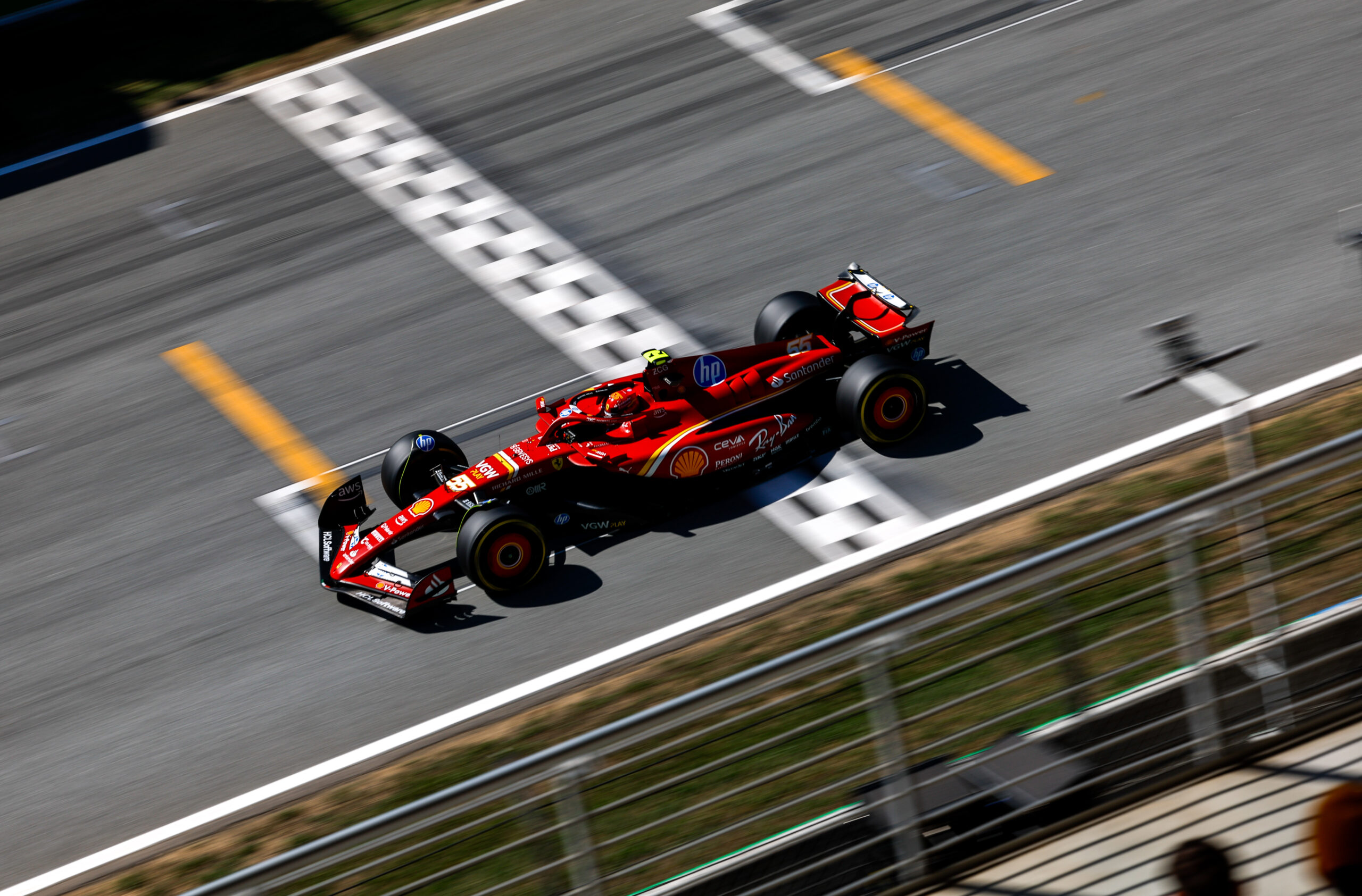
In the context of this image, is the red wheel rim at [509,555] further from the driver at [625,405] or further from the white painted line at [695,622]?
the driver at [625,405]

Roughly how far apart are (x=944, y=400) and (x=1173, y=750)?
22.5 feet

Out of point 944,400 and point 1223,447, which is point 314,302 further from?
point 1223,447

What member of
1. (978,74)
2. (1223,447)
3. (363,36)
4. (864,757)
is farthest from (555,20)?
(864,757)

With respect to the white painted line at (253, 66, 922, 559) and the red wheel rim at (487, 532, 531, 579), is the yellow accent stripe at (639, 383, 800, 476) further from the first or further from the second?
the red wheel rim at (487, 532, 531, 579)

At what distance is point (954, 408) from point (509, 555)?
4023 mm

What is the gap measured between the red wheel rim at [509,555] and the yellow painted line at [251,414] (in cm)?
235

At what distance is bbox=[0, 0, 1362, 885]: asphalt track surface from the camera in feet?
36.0

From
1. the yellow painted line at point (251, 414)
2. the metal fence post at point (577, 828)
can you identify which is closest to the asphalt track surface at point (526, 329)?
the yellow painted line at point (251, 414)

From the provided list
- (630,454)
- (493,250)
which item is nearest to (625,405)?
(630,454)

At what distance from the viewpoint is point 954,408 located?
1240 centimetres

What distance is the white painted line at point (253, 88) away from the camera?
17.9m

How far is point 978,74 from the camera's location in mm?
16562

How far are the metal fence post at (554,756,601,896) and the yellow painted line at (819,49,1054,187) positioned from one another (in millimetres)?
10858

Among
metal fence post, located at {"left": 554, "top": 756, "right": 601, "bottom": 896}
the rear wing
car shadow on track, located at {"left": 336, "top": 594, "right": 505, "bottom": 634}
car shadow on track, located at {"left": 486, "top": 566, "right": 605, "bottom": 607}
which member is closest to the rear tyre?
the rear wing
